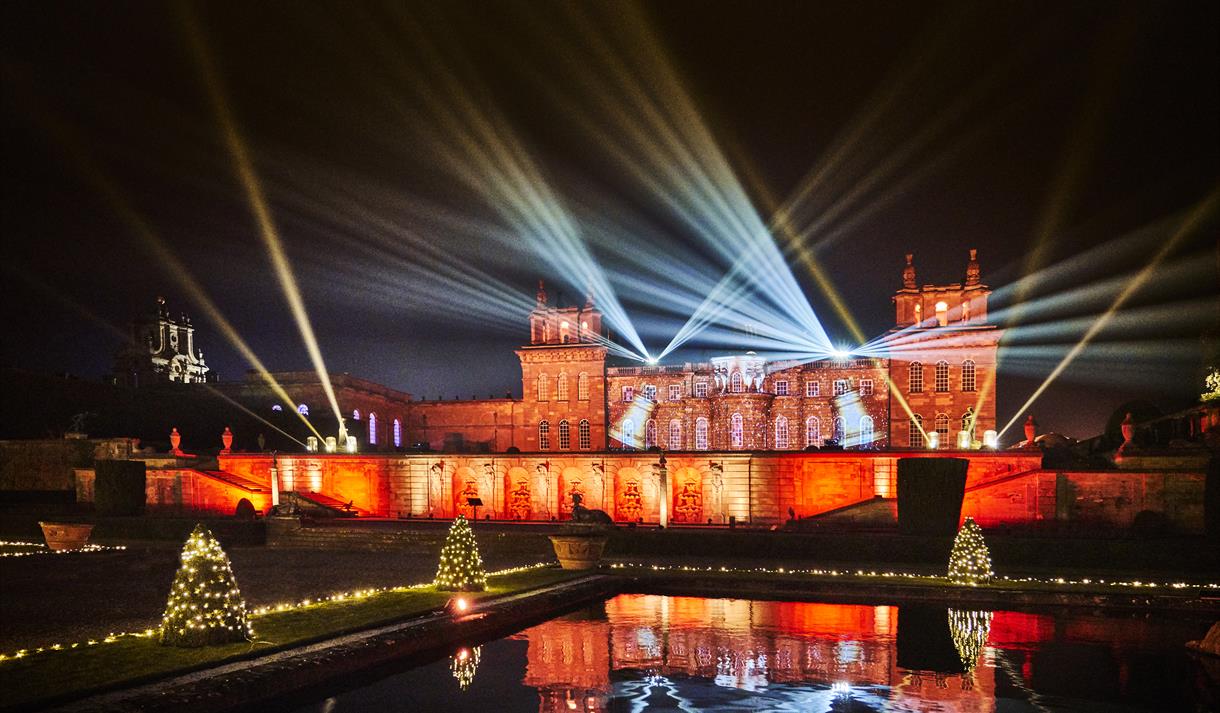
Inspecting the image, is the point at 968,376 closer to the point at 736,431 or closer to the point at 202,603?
the point at 736,431

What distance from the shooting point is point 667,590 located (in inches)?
853

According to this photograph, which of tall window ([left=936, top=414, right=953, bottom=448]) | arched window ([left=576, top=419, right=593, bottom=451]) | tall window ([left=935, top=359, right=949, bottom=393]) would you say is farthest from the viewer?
arched window ([left=576, top=419, right=593, bottom=451])

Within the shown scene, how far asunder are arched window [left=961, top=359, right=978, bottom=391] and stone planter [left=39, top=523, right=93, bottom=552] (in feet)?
141

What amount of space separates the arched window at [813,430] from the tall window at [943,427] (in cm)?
657

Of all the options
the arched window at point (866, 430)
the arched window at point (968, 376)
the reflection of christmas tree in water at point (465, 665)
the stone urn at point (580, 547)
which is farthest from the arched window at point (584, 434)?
the reflection of christmas tree in water at point (465, 665)

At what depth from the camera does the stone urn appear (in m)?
24.0

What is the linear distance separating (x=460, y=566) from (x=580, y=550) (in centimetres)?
537

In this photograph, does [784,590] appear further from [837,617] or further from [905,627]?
[905,627]

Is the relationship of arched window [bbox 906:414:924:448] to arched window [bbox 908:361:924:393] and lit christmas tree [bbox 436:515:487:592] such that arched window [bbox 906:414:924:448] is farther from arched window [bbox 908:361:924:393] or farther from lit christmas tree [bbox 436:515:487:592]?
lit christmas tree [bbox 436:515:487:592]

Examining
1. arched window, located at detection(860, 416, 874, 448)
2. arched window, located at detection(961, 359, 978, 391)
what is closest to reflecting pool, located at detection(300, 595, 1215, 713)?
arched window, located at detection(961, 359, 978, 391)

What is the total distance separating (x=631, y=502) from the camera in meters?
42.1

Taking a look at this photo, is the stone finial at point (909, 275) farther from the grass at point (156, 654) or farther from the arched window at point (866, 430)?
the grass at point (156, 654)

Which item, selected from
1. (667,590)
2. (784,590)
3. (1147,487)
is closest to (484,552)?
(667,590)

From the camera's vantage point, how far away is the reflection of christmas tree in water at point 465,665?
1287 centimetres
